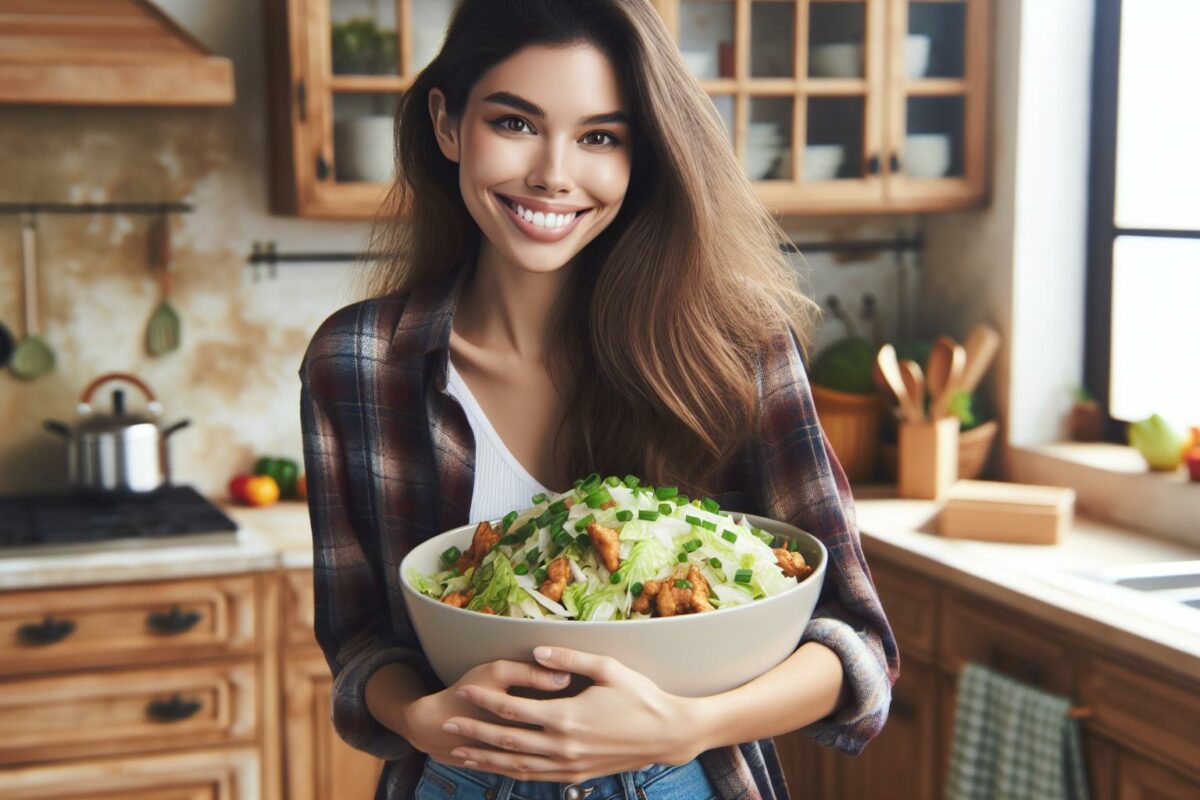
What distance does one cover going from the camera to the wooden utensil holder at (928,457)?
289 centimetres

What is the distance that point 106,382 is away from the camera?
9.78 ft

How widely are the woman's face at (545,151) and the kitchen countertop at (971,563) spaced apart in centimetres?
119

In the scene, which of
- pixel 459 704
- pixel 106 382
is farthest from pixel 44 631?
pixel 459 704

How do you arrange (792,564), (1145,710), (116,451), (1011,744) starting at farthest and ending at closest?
(116,451), (1011,744), (1145,710), (792,564)

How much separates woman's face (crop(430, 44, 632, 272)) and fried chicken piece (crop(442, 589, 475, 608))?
321mm

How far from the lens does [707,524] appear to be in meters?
1.12

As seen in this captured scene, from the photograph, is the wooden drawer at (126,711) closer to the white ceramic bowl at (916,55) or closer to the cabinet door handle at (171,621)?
the cabinet door handle at (171,621)

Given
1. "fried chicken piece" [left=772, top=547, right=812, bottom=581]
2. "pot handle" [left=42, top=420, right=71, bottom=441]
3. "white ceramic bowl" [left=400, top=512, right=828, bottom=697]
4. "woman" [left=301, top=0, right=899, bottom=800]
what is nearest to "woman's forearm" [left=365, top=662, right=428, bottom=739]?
"woman" [left=301, top=0, right=899, bottom=800]

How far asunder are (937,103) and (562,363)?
195 cm

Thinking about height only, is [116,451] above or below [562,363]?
below

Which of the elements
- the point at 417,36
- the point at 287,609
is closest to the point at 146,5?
the point at 417,36

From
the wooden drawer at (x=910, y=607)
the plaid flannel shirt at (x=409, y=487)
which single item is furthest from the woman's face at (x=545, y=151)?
the wooden drawer at (x=910, y=607)

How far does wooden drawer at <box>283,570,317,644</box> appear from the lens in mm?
2574

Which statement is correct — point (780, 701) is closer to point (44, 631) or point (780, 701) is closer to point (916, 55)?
point (44, 631)
